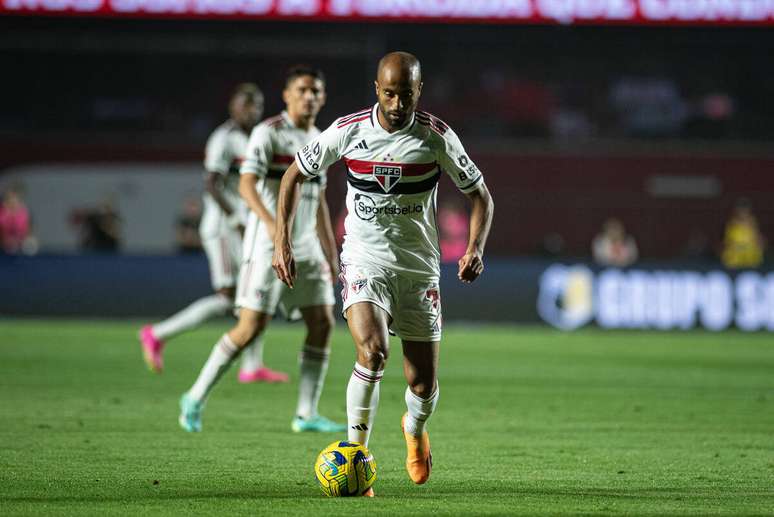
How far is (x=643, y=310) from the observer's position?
63.9 feet

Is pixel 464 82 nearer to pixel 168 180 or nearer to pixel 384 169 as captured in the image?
pixel 168 180

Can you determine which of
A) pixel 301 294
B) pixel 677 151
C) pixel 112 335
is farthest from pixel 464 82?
pixel 301 294

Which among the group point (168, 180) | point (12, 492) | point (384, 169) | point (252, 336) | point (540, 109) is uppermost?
point (540, 109)

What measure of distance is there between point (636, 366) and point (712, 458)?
661cm

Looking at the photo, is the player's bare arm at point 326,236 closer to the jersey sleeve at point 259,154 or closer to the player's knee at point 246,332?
the jersey sleeve at point 259,154

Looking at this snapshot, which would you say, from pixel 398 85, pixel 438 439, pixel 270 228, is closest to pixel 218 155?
pixel 270 228

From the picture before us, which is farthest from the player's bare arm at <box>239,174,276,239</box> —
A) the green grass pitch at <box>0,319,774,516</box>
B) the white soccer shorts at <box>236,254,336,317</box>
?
the green grass pitch at <box>0,319,774,516</box>

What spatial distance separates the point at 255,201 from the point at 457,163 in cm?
230

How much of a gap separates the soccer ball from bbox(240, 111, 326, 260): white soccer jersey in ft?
8.96

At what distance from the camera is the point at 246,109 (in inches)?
426

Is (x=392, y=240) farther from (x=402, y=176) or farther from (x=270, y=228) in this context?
(x=270, y=228)

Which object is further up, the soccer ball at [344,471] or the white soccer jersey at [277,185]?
the white soccer jersey at [277,185]

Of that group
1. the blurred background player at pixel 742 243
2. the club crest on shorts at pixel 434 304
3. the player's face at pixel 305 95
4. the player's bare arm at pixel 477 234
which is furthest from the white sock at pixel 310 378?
the blurred background player at pixel 742 243

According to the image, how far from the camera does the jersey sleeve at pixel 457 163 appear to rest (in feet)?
20.7
